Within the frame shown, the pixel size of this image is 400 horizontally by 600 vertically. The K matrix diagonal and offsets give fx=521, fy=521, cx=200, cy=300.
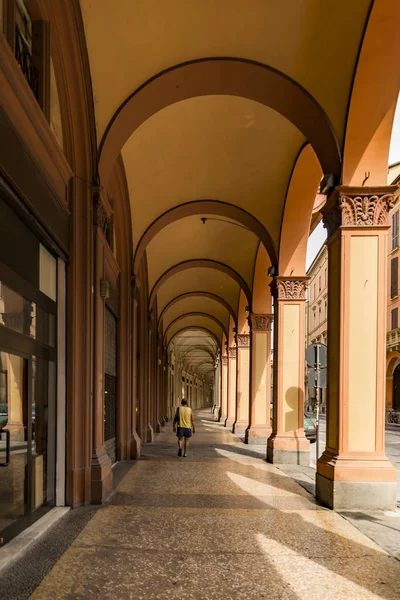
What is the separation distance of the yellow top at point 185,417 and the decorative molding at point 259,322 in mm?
4263

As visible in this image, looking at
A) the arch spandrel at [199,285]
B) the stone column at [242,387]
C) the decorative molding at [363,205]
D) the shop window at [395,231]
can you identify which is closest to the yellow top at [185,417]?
the decorative molding at [363,205]

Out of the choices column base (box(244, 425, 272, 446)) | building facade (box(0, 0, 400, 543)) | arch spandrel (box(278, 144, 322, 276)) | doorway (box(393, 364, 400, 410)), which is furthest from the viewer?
doorway (box(393, 364, 400, 410))

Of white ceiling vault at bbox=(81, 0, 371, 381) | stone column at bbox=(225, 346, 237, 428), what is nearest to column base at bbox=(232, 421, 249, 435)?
stone column at bbox=(225, 346, 237, 428)

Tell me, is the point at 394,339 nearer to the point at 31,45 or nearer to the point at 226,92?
the point at 226,92

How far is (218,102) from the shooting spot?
9094 mm

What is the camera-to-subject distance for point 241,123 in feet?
31.7

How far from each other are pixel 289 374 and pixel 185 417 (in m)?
2.77

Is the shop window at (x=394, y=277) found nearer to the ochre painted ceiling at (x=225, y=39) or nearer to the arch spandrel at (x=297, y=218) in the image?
the arch spandrel at (x=297, y=218)

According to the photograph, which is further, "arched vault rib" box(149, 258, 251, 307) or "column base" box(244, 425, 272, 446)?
"arched vault rib" box(149, 258, 251, 307)

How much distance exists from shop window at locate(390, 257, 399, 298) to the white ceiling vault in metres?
21.2

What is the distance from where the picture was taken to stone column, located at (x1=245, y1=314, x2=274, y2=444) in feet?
50.9

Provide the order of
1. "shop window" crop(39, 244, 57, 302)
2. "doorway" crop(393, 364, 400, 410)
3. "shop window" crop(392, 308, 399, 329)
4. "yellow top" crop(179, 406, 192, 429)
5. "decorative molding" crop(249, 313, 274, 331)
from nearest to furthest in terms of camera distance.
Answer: "shop window" crop(39, 244, 57, 302) → "yellow top" crop(179, 406, 192, 429) → "decorative molding" crop(249, 313, 274, 331) → "shop window" crop(392, 308, 399, 329) → "doorway" crop(393, 364, 400, 410)

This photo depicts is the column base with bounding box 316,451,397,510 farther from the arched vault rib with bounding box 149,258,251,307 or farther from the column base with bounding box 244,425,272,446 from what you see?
the arched vault rib with bounding box 149,258,251,307

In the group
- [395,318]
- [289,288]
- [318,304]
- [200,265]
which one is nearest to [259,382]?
[289,288]
